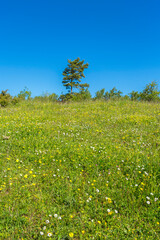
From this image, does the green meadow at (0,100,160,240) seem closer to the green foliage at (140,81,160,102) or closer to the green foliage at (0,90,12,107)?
the green foliage at (0,90,12,107)

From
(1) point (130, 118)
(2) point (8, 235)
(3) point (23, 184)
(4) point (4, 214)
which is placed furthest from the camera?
(1) point (130, 118)

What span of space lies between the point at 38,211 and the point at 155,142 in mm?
5648

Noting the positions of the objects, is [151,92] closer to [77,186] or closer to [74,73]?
[74,73]

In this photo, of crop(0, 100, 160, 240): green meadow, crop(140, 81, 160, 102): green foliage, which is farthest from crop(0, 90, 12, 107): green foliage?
crop(140, 81, 160, 102): green foliage

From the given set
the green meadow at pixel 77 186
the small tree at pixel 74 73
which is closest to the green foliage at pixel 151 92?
Answer: the small tree at pixel 74 73

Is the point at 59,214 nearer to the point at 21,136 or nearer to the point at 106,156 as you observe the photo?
the point at 106,156

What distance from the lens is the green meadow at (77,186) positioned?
10.0 feet

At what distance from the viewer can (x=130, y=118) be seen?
10141mm

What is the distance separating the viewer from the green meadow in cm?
306

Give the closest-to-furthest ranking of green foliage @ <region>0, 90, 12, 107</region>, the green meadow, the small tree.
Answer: the green meadow < green foliage @ <region>0, 90, 12, 107</region> < the small tree

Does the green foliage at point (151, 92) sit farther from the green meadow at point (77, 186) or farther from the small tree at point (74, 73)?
the green meadow at point (77, 186)

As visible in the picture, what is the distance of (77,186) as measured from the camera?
413 centimetres

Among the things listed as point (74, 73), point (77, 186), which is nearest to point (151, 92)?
point (74, 73)

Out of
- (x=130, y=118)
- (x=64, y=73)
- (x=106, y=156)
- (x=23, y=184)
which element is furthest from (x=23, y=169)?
(x=64, y=73)
